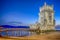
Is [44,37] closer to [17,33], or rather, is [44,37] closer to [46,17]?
[46,17]

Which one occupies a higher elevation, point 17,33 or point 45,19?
point 45,19

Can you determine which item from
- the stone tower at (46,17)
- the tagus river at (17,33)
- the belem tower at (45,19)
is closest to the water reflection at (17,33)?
the tagus river at (17,33)

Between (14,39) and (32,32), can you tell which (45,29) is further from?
(14,39)

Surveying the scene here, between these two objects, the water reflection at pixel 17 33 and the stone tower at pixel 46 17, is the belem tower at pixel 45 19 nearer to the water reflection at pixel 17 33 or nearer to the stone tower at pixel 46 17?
the stone tower at pixel 46 17

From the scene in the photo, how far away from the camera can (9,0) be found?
3.96 metres

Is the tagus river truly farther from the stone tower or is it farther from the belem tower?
the stone tower

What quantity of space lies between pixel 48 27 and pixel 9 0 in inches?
40.1

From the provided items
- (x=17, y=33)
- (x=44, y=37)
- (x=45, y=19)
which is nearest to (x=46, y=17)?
(x=45, y=19)

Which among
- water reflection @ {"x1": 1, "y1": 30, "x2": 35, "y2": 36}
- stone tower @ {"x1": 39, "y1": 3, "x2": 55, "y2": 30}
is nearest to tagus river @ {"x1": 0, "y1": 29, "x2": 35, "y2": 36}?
water reflection @ {"x1": 1, "y1": 30, "x2": 35, "y2": 36}

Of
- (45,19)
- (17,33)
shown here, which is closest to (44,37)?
(45,19)

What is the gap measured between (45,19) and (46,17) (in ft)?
0.16

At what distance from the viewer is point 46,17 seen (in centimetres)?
388

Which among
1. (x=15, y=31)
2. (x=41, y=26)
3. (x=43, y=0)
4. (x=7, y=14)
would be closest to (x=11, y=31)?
(x=15, y=31)

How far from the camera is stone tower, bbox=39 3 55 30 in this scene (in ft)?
12.6
